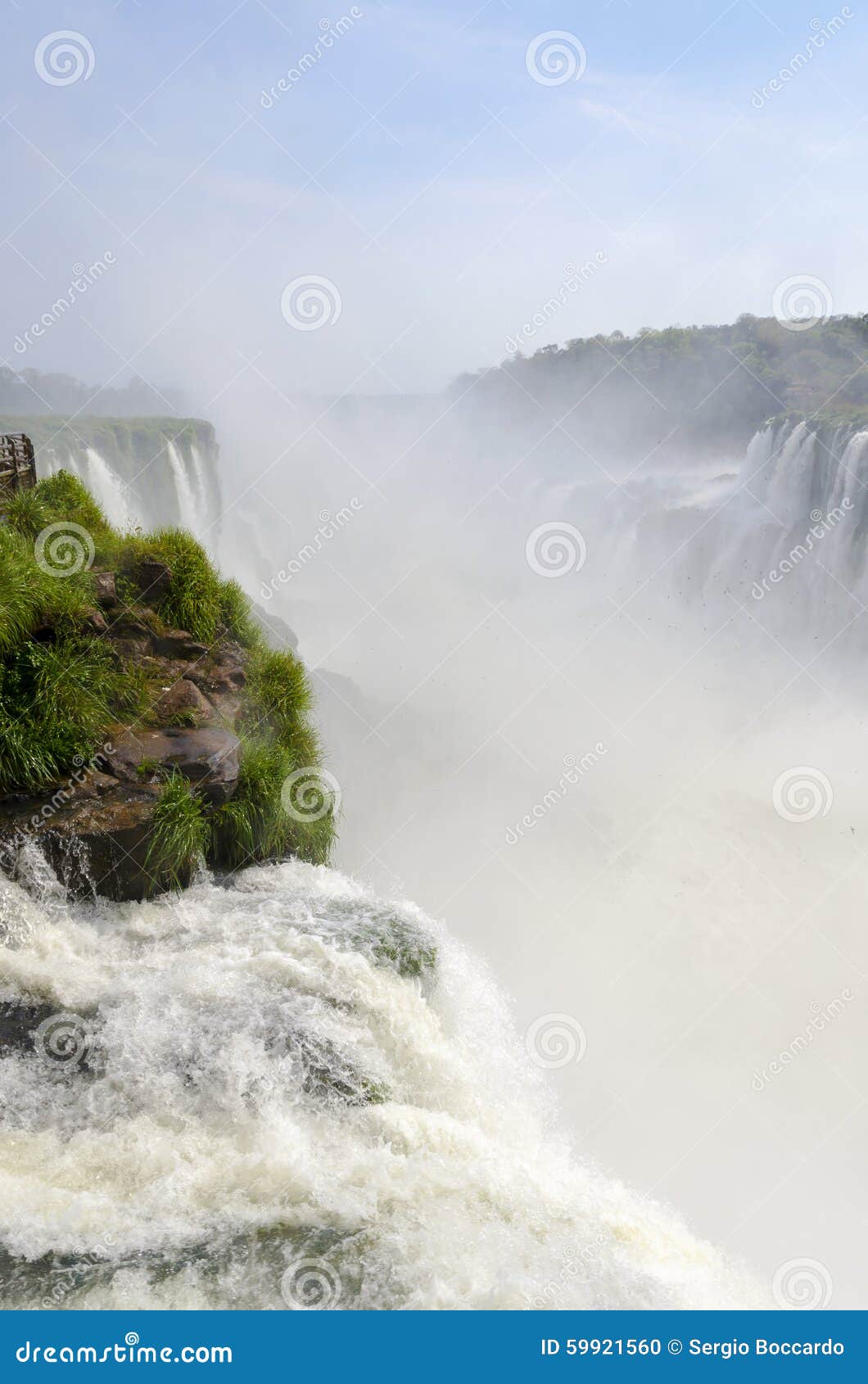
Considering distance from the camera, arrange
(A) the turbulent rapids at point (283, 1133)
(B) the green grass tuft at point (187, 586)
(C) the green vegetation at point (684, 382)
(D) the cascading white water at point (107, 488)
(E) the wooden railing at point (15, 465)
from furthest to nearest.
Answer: (C) the green vegetation at point (684, 382) → (D) the cascading white water at point (107, 488) → (E) the wooden railing at point (15, 465) → (B) the green grass tuft at point (187, 586) → (A) the turbulent rapids at point (283, 1133)

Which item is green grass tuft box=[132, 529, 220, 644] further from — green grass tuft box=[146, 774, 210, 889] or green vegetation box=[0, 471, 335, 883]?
green grass tuft box=[146, 774, 210, 889]

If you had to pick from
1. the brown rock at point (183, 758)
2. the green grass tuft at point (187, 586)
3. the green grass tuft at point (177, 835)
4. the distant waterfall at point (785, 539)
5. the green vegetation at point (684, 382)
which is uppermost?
the green vegetation at point (684, 382)

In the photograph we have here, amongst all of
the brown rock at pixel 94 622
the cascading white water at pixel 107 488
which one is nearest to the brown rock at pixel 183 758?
the brown rock at pixel 94 622

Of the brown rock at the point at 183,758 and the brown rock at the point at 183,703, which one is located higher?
the brown rock at the point at 183,703

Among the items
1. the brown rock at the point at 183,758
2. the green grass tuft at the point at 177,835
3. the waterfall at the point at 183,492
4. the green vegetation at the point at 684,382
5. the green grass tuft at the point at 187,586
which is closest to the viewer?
the green grass tuft at the point at 177,835

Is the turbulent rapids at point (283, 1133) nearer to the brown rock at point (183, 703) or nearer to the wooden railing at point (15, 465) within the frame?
the brown rock at point (183, 703)

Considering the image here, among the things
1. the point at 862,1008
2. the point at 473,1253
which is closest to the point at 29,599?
the point at 473,1253

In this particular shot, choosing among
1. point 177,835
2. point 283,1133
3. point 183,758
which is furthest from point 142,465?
point 283,1133
